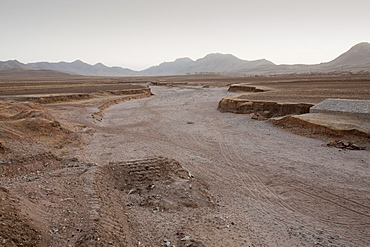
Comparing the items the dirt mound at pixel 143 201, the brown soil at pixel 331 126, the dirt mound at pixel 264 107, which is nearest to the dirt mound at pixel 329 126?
the brown soil at pixel 331 126

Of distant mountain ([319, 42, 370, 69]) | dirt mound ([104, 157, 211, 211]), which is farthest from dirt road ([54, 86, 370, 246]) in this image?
distant mountain ([319, 42, 370, 69])

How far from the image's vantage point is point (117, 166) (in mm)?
8359

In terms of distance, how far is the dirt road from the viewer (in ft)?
17.9

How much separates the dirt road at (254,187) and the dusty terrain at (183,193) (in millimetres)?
26

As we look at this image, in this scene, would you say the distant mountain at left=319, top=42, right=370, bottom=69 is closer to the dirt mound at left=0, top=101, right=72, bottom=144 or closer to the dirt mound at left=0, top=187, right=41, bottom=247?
the dirt mound at left=0, top=101, right=72, bottom=144

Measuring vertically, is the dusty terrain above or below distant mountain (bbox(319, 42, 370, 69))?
below

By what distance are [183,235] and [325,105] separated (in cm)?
1401

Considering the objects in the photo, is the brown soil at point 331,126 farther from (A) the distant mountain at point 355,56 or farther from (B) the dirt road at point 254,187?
(A) the distant mountain at point 355,56

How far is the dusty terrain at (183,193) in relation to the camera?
5.07 meters

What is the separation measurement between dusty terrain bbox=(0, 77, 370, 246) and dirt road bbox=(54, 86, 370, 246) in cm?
3

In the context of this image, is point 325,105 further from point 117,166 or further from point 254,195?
point 117,166

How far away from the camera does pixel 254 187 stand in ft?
26.3

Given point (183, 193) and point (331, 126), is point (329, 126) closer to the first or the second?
point (331, 126)

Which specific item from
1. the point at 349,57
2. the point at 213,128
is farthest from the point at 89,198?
the point at 349,57
